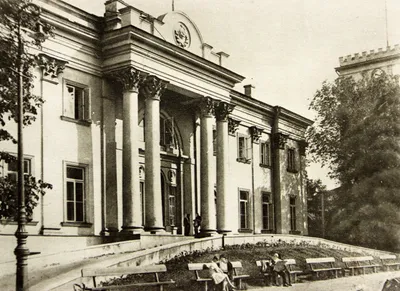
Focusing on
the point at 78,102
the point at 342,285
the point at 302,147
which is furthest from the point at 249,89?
the point at 342,285

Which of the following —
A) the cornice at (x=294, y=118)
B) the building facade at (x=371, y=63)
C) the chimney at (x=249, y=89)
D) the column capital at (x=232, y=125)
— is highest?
the building facade at (x=371, y=63)

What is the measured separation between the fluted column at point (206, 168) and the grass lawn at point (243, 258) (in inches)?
84.1

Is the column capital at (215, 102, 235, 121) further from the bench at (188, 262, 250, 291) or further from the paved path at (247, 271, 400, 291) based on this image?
the bench at (188, 262, 250, 291)

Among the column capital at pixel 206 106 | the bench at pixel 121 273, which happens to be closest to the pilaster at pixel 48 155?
the bench at pixel 121 273

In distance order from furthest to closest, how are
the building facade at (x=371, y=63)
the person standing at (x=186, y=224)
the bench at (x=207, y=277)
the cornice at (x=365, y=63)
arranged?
the cornice at (x=365, y=63), the building facade at (x=371, y=63), the person standing at (x=186, y=224), the bench at (x=207, y=277)

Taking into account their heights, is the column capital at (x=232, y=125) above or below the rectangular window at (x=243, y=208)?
above

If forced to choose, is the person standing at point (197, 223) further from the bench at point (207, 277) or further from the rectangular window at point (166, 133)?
the bench at point (207, 277)

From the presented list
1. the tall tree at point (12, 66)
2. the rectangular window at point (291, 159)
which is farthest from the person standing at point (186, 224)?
the tall tree at point (12, 66)

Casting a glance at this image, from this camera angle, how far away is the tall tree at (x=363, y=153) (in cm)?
2994

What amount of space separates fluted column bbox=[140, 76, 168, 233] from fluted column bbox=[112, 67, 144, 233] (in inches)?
21.4

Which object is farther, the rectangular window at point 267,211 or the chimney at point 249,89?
the chimney at point 249,89

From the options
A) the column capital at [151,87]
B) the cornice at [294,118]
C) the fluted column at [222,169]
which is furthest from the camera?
the cornice at [294,118]

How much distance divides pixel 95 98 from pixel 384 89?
1904 centimetres

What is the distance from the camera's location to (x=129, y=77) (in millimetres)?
20766
